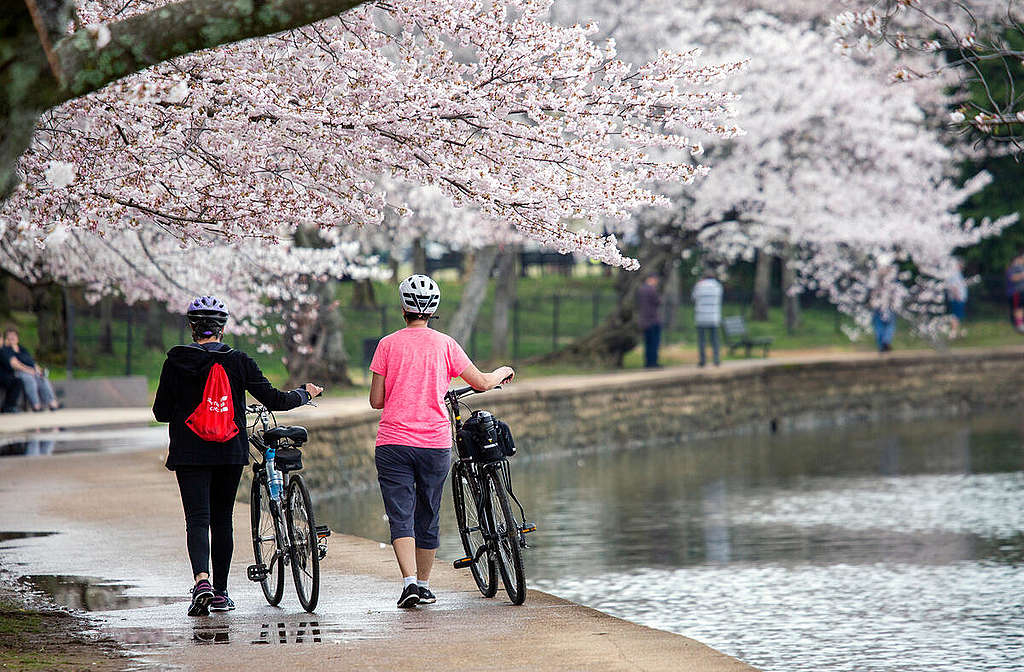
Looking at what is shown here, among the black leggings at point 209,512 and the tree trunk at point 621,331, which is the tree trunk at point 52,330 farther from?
the black leggings at point 209,512

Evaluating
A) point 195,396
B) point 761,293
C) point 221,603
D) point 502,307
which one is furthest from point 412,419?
point 761,293

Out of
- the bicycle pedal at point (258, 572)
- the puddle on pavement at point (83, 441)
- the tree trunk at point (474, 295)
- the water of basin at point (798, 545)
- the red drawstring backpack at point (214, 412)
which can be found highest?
the tree trunk at point (474, 295)

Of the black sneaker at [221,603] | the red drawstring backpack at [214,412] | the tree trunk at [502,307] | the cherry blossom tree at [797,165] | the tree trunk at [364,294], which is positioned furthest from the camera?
the tree trunk at [364,294]

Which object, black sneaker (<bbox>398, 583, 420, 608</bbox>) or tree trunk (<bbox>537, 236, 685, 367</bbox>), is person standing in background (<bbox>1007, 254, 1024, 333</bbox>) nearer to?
tree trunk (<bbox>537, 236, 685, 367</bbox>)

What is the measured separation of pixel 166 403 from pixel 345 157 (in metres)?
2.28

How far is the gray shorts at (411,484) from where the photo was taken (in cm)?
842

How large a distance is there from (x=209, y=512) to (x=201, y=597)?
47 cm

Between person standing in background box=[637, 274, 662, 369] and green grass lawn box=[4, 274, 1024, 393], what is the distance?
5.64ft

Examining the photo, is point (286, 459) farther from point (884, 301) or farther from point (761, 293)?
point (761, 293)

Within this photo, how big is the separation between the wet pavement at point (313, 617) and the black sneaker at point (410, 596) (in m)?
0.05

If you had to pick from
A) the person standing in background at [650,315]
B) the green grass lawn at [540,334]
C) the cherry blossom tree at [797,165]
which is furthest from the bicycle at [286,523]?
the cherry blossom tree at [797,165]

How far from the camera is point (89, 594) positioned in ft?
29.8

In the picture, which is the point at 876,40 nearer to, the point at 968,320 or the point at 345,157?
the point at 345,157

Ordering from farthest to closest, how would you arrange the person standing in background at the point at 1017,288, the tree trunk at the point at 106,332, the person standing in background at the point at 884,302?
the person standing in background at the point at 1017,288 → the tree trunk at the point at 106,332 → the person standing in background at the point at 884,302
